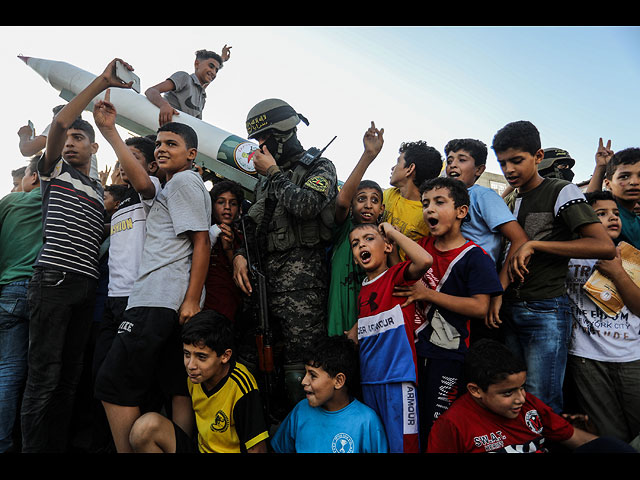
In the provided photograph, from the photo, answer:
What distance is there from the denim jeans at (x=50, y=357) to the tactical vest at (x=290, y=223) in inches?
52.3

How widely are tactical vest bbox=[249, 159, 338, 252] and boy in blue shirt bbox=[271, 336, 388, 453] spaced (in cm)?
80

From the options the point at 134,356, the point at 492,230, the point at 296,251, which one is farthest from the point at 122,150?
the point at 492,230

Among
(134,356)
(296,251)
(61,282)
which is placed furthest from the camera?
(296,251)

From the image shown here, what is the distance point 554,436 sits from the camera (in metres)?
2.08

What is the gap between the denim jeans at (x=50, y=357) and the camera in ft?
7.77

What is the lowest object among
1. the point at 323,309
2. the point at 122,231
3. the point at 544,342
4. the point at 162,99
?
the point at 544,342

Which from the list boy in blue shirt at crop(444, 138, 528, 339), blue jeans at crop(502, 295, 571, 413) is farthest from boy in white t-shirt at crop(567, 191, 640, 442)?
boy in blue shirt at crop(444, 138, 528, 339)

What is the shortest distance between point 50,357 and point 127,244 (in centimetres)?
88

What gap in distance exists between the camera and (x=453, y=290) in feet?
7.39

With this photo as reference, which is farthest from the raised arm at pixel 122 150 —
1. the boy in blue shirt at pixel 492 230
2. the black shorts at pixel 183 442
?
the boy in blue shirt at pixel 492 230

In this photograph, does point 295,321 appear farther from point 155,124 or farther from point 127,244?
point 155,124

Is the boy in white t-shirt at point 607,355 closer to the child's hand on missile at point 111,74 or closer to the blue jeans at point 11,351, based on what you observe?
the child's hand on missile at point 111,74

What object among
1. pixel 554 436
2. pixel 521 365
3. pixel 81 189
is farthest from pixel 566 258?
pixel 81 189

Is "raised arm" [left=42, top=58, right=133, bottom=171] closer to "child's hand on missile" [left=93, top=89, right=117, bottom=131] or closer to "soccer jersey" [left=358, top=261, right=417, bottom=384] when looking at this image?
"child's hand on missile" [left=93, top=89, right=117, bottom=131]
